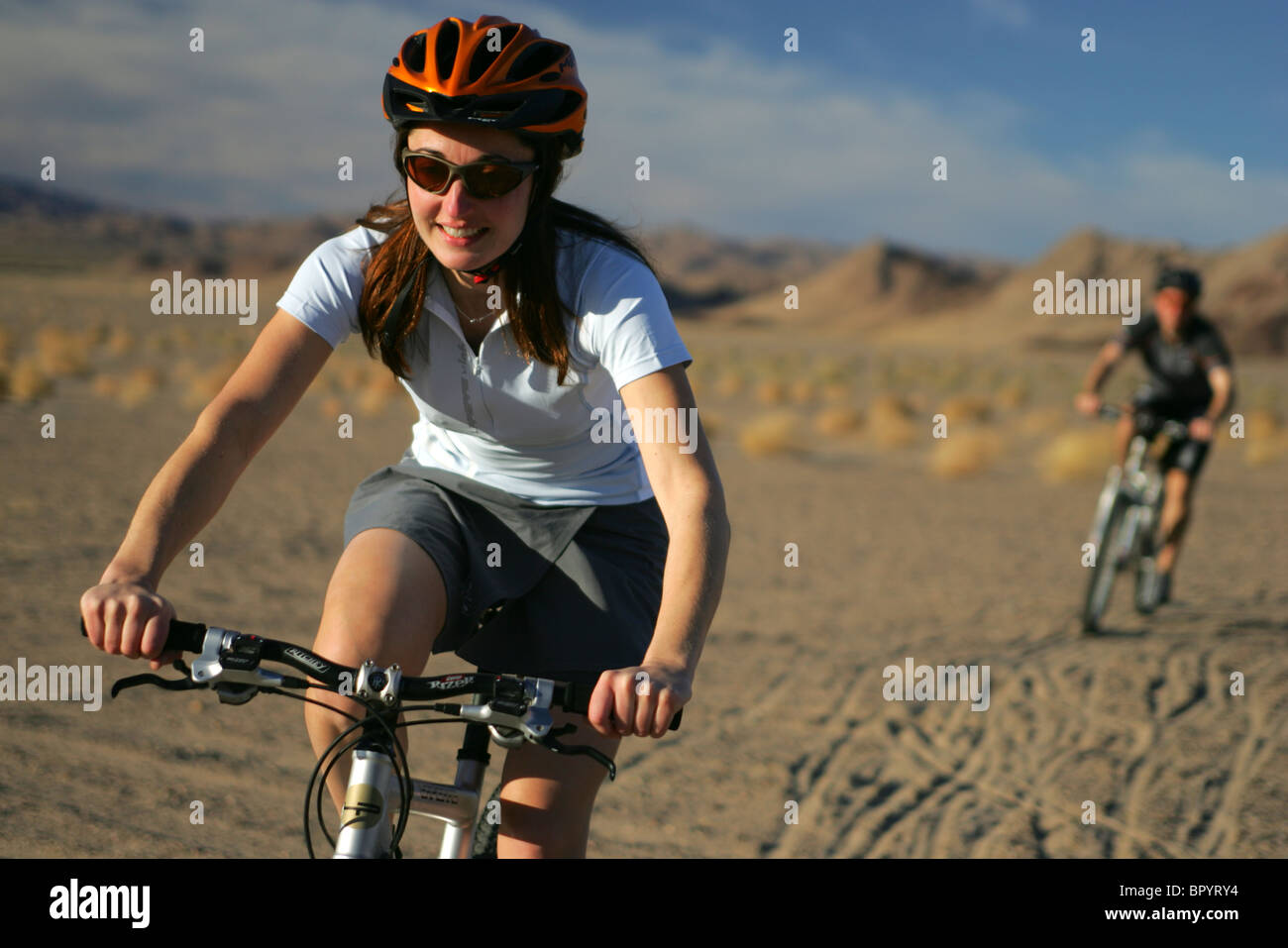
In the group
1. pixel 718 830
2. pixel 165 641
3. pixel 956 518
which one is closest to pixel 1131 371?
pixel 956 518

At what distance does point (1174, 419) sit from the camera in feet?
27.6

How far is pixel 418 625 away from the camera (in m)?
2.49

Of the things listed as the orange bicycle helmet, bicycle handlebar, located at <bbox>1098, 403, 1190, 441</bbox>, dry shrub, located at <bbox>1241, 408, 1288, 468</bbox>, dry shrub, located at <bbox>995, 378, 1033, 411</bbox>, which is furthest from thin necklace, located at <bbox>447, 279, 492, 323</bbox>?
dry shrub, located at <bbox>995, 378, 1033, 411</bbox>

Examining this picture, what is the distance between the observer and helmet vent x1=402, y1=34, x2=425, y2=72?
100 inches

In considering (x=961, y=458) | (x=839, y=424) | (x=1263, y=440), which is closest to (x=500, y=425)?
(x=961, y=458)

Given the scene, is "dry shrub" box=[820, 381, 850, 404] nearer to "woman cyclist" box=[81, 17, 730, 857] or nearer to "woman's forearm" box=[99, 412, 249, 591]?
"woman cyclist" box=[81, 17, 730, 857]

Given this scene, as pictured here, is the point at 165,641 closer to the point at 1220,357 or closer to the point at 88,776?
the point at 88,776

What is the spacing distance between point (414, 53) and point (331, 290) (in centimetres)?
54

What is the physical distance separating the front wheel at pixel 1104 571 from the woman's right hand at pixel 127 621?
6.88 m

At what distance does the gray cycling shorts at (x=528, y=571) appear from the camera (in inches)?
107

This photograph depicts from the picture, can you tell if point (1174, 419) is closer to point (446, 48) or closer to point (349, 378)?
point (446, 48)

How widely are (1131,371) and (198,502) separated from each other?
2121 inches

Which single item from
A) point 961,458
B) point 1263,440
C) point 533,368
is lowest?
point 533,368

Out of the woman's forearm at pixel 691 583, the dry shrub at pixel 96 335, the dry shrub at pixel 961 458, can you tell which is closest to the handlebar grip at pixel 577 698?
the woman's forearm at pixel 691 583
